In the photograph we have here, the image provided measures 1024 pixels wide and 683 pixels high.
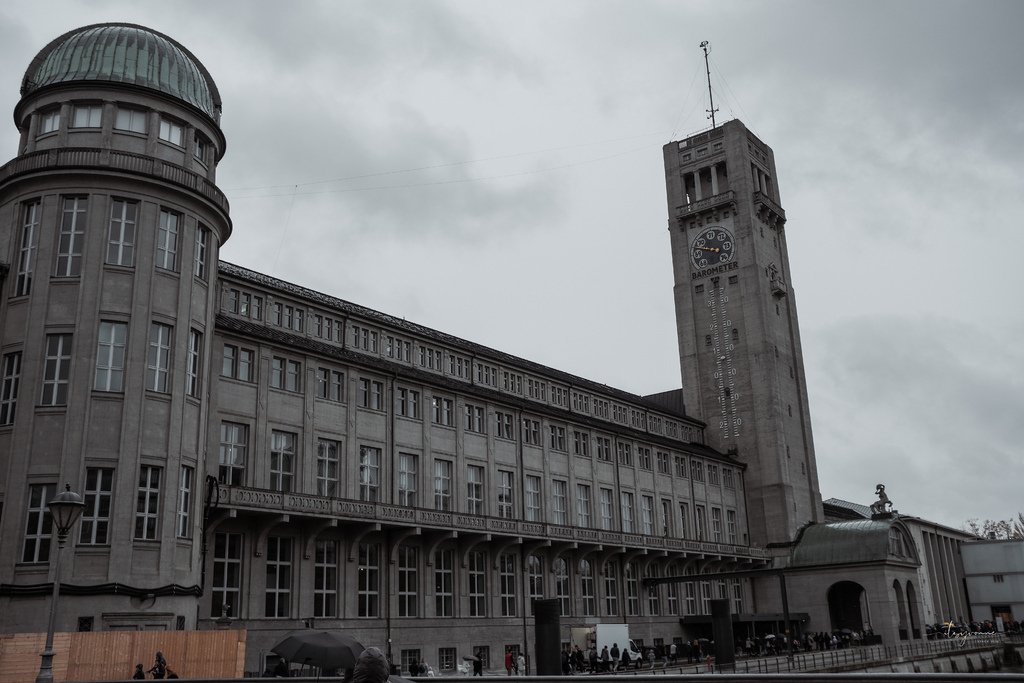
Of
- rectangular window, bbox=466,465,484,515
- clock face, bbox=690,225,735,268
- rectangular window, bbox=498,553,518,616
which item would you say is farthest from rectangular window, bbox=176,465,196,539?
clock face, bbox=690,225,735,268

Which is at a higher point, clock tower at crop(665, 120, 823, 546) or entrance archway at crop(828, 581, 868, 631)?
clock tower at crop(665, 120, 823, 546)

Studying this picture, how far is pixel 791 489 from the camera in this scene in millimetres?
83812

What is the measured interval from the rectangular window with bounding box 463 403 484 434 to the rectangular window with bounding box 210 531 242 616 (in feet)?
58.5

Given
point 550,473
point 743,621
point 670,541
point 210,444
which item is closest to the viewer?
point 210,444

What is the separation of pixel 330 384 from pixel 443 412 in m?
8.52

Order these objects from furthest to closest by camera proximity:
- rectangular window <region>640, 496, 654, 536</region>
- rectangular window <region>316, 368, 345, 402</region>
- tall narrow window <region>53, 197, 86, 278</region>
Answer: rectangular window <region>640, 496, 654, 536</region> < rectangular window <region>316, 368, 345, 402</region> < tall narrow window <region>53, 197, 86, 278</region>

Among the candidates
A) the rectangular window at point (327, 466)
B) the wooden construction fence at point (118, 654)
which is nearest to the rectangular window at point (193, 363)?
the rectangular window at point (327, 466)

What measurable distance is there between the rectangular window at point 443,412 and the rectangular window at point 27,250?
23772mm

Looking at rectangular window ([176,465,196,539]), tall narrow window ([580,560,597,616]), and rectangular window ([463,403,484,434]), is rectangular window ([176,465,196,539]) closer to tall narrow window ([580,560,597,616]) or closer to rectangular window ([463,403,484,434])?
rectangular window ([463,403,484,434])

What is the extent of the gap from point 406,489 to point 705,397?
45.8 m

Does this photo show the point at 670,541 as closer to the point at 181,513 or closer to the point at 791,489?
the point at 791,489

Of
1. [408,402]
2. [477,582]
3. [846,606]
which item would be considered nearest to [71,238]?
[408,402]

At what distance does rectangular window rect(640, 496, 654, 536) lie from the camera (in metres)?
69.9

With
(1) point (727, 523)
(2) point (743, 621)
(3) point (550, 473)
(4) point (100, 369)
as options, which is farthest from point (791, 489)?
(4) point (100, 369)
